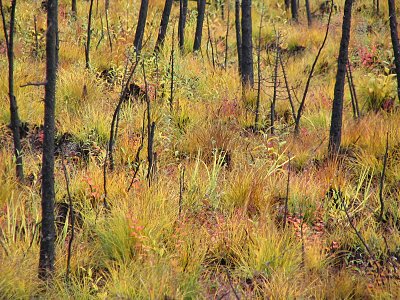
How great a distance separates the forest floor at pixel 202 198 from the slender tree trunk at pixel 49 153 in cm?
14

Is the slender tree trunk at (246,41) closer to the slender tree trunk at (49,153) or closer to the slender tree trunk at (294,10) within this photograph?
the slender tree trunk at (49,153)

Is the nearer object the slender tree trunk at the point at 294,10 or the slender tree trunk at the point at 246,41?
the slender tree trunk at the point at 246,41

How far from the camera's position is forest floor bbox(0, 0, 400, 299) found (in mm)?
3311

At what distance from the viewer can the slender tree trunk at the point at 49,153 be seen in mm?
2992

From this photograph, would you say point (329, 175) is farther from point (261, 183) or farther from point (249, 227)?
point (249, 227)

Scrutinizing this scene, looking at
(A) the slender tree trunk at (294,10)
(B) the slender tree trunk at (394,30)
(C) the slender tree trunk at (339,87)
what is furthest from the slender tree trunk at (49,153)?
(A) the slender tree trunk at (294,10)

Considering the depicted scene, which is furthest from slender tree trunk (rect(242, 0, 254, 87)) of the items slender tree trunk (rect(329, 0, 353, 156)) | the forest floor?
slender tree trunk (rect(329, 0, 353, 156))

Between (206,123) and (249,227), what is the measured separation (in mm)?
2510

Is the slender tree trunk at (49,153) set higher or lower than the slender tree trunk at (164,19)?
lower

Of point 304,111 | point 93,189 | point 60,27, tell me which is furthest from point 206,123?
point 60,27

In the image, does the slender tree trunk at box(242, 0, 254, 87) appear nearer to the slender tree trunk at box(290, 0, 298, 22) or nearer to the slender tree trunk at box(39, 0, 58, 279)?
the slender tree trunk at box(39, 0, 58, 279)

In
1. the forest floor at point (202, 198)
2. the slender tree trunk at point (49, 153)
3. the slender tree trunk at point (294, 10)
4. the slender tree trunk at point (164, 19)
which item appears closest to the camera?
the slender tree trunk at point (49, 153)

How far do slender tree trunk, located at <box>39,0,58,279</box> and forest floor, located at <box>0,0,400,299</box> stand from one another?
0.47 feet

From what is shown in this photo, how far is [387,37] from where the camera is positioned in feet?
35.6
